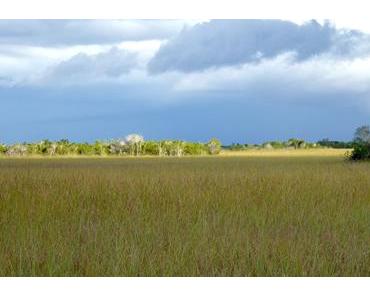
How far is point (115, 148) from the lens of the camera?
60.2 m

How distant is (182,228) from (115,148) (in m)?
52.7

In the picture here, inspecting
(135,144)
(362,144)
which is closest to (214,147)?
(135,144)

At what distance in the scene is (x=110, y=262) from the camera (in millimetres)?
5859

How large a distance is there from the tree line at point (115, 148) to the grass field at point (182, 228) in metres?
46.4

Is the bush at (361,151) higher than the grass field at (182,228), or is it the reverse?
the bush at (361,151)

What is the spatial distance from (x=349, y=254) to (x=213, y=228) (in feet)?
6.94

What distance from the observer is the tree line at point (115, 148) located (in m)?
58.5

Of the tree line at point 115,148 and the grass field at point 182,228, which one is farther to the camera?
the tree line at point 115,148

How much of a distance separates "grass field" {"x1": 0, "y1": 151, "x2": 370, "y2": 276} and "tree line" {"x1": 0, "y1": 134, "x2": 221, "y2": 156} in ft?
152

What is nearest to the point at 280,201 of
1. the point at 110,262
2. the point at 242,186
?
the point at 242,186

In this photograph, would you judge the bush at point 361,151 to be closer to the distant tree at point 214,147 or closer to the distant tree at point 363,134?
the distant tree at point 363,134

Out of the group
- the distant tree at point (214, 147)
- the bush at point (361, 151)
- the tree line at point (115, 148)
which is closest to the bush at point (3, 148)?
the tree line at point (115, 148)

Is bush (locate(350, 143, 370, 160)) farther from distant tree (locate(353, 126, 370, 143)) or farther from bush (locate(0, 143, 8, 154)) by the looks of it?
bush (locate(0, 143, 8, 154))
